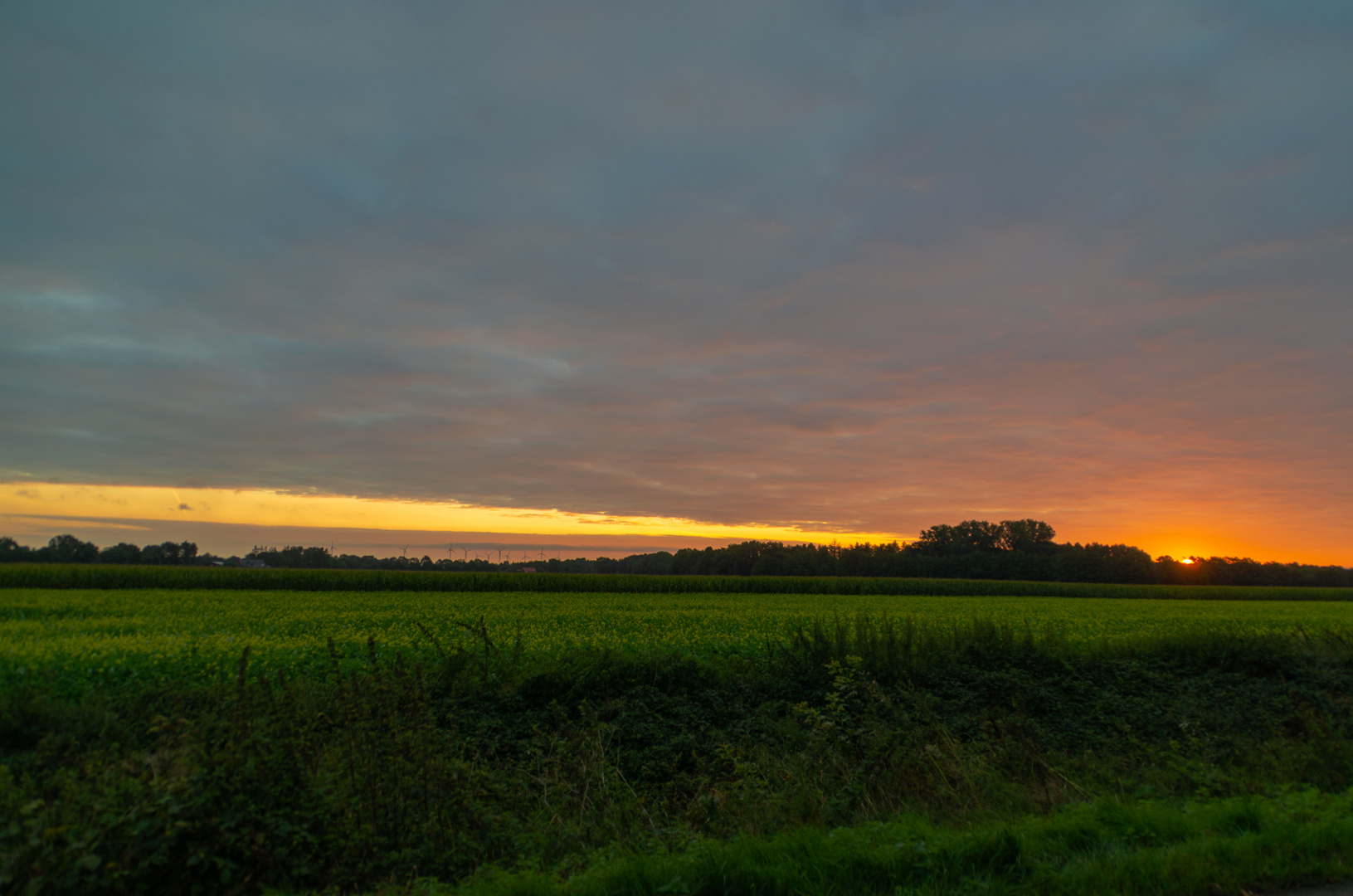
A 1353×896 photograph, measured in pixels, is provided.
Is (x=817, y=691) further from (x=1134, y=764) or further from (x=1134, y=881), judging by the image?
(x=1134, y=881)

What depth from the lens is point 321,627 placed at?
744 inches

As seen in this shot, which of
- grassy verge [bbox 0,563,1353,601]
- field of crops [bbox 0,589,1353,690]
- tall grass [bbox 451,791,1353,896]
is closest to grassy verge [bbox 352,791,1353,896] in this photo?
tall grass [bbox 451,791,1353,896]

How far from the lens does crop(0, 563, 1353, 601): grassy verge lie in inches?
1788

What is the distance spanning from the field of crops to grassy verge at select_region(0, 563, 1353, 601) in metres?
11.5

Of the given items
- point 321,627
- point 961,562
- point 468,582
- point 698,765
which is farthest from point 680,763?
point 961,562

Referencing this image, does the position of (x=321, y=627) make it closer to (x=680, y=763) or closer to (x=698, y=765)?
(x=680, y=763)

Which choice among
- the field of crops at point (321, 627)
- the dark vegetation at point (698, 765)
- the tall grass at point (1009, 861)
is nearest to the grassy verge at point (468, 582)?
the field of crops at point (321, 627)

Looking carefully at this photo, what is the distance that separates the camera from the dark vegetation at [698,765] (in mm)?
4832

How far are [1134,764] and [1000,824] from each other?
5.07 m

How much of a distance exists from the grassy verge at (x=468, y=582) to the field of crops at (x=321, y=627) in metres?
11.5

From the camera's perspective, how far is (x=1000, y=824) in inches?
225

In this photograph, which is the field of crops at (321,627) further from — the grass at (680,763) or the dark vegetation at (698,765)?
the dark vegetation at (698,765)

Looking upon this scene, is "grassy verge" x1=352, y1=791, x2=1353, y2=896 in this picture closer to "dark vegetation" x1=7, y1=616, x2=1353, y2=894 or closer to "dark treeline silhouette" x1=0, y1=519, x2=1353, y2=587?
"dark vegetation" x1=7, y1=616, x2=1353, y2=894

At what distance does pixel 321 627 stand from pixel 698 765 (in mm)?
14243
